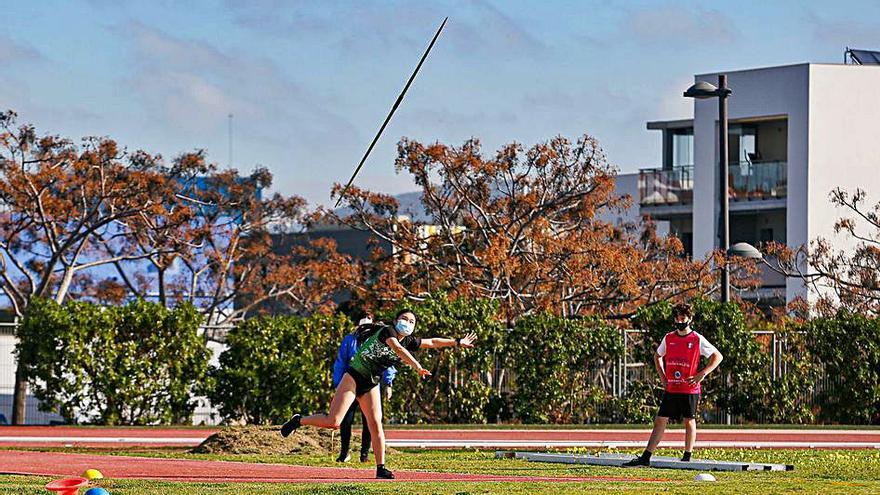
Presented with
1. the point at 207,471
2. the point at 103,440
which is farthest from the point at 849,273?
the point at 207,471

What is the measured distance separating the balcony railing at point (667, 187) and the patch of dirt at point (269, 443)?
42.0 metres

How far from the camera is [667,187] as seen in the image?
202 feet

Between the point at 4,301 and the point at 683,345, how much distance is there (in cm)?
5263

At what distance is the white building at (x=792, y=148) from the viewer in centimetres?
5406

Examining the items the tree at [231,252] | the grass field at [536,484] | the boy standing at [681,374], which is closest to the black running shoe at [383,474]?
the grass field at [536,484]

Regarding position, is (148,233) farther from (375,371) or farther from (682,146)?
(375,371)

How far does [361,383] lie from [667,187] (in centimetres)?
4808

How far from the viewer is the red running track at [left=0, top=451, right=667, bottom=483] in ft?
48.3

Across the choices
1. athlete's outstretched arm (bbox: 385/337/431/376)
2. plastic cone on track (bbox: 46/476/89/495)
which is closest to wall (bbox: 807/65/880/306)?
athlete's outstretched arm (bbox: 385/337/431/376)

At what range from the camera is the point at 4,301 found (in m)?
65.1

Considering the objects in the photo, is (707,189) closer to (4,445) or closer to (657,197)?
(657,197)

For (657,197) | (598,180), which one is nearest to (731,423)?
(598,180)

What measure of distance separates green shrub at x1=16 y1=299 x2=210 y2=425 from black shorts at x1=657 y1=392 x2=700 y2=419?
1465 centimetres

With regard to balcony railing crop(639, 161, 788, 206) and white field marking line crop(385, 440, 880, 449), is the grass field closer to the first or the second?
white field marking line crop(385, 440, 880, 449)
